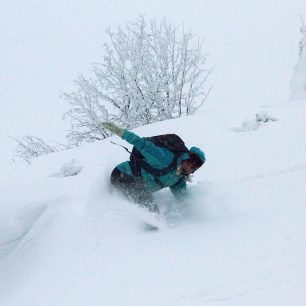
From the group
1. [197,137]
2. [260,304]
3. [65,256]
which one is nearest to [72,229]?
[65,256]

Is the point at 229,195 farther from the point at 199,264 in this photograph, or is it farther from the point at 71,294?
the point at 71,294

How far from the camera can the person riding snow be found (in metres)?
3.67

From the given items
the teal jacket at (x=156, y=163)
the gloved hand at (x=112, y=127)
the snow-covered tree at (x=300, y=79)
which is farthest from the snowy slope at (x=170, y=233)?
the snow-covered tree at (x=300, y=79)

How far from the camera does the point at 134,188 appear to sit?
164 inches

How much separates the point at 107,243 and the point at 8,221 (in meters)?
1.27

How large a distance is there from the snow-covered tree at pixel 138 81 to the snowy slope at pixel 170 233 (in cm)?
397

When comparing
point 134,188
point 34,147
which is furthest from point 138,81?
point 134,188

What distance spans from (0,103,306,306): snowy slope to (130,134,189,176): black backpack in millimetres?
461

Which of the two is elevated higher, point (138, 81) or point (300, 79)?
point (138, 81)

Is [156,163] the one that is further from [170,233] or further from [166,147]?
[170,233]

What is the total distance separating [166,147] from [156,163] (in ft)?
0.60

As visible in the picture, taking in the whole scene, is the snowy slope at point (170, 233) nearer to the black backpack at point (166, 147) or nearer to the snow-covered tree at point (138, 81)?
the black backpack at point (166, 147)

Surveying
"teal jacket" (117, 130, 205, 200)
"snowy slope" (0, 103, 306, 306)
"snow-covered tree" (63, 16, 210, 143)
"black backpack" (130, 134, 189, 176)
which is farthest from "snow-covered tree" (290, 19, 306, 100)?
"black backpack" (130, 134, 189, 176)

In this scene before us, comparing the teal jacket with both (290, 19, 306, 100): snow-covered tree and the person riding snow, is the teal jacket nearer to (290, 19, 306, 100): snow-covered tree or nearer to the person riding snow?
Result: the person riding snow
